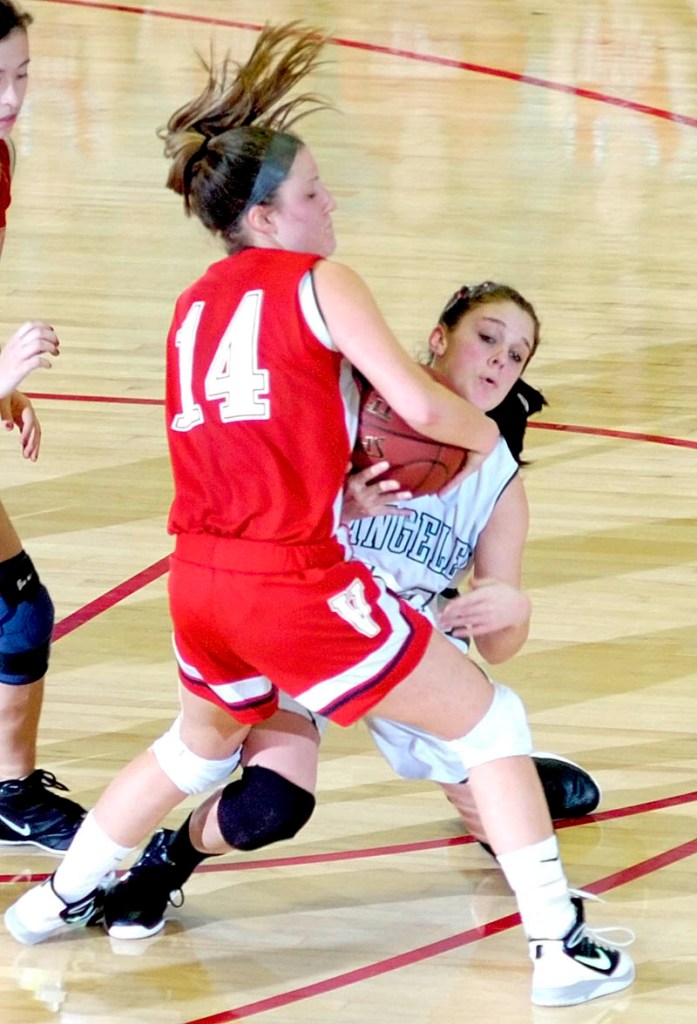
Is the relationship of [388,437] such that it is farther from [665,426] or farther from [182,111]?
[665,426]

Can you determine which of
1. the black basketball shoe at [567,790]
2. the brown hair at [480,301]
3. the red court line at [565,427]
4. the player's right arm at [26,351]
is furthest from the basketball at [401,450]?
the red court line at [565,427]

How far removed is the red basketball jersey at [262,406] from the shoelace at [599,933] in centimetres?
76

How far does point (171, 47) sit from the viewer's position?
36.0ft

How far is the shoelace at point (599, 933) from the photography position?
2898 mm

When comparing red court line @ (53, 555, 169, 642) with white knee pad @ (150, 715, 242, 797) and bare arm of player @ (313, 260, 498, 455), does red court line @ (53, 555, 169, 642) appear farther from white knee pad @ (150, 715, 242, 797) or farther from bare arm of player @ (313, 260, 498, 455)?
bare arm of player @ (313, 260, 498, 455)

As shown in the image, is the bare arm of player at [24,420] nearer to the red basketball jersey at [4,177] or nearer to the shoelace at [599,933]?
the red basketball jersey at [4,177]

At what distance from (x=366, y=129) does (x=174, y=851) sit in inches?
264

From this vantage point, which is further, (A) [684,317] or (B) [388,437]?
(A) [684,317]

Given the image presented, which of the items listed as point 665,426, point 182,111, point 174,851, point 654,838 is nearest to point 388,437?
point 182,111

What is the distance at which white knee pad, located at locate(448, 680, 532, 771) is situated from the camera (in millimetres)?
2820

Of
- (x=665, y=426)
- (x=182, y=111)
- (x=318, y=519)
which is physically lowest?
(x=665, y=426)

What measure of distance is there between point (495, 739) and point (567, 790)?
755 mm

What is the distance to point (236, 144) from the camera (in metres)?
2.84

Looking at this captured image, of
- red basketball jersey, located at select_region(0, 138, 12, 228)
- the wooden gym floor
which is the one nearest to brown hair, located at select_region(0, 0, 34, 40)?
red basketball jersey, located at select_region(0, 138, 12, 228)
